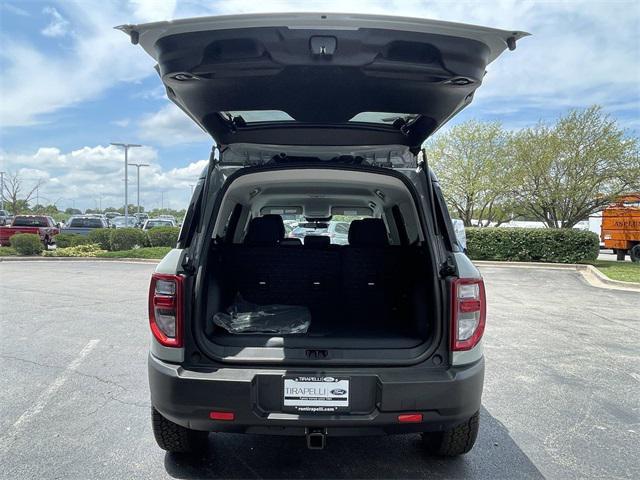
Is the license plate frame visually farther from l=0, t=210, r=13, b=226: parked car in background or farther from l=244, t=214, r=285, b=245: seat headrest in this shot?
l=0, t=210, r=13, b=226: parked car in background

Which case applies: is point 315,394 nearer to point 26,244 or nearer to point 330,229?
point 330,229

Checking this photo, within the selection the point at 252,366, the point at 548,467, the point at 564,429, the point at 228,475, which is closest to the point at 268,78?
the point at 252,366

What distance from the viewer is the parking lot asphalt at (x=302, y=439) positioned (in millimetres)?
2691

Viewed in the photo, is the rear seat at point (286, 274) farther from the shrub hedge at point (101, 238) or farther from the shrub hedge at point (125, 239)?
the shrub hedge at point (101, 238)

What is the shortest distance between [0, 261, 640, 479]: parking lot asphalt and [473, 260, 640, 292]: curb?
3948 millimetres

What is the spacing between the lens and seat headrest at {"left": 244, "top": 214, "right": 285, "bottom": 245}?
384 cm

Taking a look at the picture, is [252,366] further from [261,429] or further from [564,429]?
[564,429]

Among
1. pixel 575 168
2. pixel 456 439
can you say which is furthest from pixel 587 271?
pixel 456 439

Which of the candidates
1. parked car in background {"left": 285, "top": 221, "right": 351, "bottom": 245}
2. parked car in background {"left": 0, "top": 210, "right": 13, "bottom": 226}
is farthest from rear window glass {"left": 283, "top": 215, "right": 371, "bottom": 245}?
parked car in background {"left": 0, "top": 210, "right": 13, "bottom": 226}

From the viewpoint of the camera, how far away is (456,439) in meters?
2.71

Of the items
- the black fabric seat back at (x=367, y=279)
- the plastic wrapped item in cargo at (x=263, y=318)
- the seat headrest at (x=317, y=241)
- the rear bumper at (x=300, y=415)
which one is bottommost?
the rear bumper at (x=300, y=415)

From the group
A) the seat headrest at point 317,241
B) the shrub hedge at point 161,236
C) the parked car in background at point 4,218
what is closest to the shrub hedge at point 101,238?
the shrub hedge at point 161,236

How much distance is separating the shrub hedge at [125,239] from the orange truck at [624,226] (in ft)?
57.0

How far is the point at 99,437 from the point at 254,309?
1.26m
